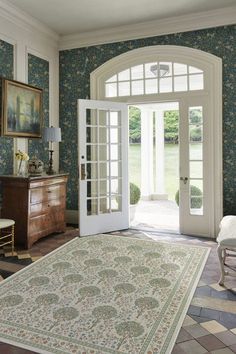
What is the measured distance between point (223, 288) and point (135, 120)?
26.5 feet

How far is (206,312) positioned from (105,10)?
4.25 metres

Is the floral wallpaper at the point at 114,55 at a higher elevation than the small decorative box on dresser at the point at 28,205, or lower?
higher

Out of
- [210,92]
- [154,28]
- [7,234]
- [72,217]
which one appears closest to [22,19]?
[154,28]

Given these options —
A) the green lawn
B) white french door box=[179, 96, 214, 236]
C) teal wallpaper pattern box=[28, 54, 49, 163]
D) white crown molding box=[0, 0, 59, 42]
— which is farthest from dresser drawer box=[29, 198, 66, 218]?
the green lawn

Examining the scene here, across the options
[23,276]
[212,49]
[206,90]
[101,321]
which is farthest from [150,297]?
[212,49]

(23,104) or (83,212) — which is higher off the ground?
(23,104)

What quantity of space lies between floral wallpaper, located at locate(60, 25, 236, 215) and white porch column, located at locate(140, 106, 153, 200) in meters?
3.49

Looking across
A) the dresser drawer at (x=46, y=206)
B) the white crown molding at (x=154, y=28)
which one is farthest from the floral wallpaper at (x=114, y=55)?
the dresser drawer at (x=46, y=206)

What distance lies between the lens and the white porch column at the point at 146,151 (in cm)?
884

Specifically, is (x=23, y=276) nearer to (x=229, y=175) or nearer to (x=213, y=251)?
(x=213, y=251)

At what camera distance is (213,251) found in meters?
4.10

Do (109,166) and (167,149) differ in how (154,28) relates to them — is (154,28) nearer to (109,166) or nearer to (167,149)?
(109,166)

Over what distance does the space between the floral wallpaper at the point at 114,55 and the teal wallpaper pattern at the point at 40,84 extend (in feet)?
1.22

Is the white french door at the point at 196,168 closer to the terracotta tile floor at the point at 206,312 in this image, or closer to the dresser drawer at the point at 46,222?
the terracotta tile floor at the point at 206,312
